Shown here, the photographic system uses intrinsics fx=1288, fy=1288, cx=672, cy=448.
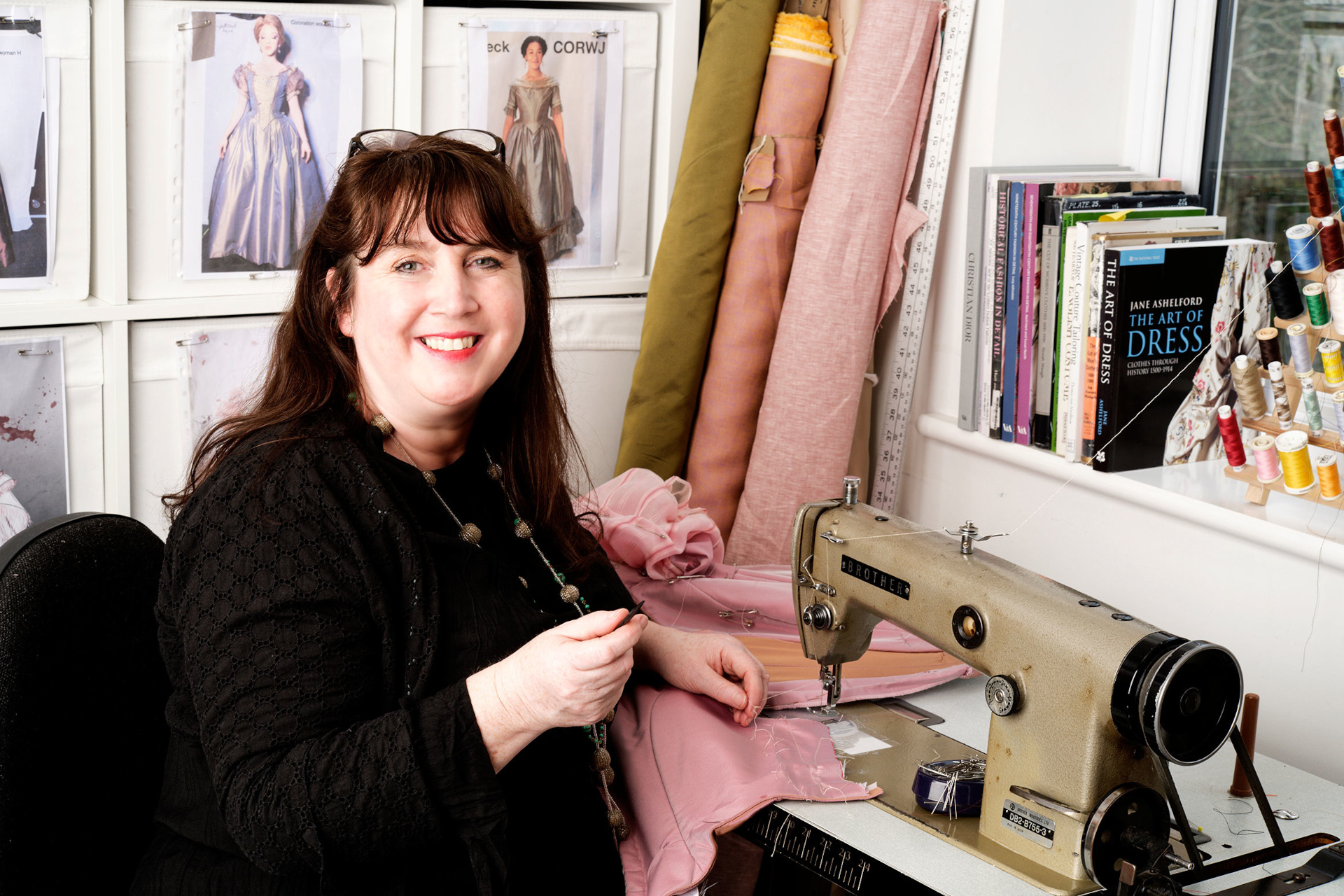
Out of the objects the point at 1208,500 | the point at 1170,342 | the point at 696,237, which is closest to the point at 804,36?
the point at 696,237

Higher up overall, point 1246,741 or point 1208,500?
point 1208,500

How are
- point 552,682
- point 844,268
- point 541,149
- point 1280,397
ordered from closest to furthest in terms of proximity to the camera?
point 552,682 < point 1280,397 < point 844,268 < point 541,149

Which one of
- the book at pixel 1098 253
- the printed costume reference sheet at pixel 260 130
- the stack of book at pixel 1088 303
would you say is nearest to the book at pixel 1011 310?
the stack of book at pixel 1088 303

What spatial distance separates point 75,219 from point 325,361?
2.21 ft

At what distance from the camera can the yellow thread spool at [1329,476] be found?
1.66 meters

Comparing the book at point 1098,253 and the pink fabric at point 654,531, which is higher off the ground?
the book at point 1098,253

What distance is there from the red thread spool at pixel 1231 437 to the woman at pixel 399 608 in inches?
30.1

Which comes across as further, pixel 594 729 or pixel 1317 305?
pixel 1317 305

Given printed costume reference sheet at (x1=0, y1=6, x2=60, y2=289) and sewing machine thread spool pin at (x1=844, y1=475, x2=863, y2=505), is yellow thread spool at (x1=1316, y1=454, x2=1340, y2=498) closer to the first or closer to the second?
sewing machine thread spool pin at (x1=844, y1=475, x2=863, y2=505)

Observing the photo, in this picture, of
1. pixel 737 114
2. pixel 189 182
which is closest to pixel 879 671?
pixel 737 114

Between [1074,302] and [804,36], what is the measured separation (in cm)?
67

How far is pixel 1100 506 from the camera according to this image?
198cm

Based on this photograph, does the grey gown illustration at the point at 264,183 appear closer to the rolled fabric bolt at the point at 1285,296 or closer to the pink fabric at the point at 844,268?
the pink fabric at the point at 844,268

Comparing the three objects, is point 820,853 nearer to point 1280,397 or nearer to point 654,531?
point 654,531
